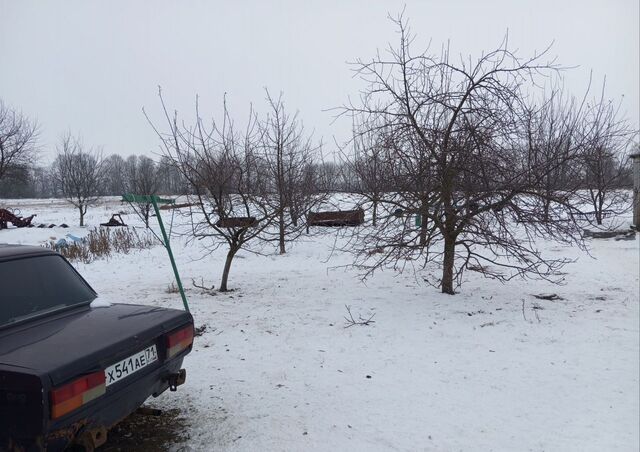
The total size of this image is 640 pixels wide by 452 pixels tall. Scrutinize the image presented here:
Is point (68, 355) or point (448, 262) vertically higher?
point (68, 355)

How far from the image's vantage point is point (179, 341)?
3391 millimetres

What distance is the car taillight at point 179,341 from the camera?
3258 mm

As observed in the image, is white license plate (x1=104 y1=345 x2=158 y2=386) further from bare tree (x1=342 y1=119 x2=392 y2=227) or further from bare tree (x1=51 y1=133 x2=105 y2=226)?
bare tree (x1=51 y1=133 x2=105 y2=226)

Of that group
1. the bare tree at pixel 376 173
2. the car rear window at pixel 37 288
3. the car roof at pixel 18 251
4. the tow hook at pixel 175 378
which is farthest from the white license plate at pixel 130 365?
the bare tree at pixel 376 173

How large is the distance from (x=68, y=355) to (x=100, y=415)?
0.43m

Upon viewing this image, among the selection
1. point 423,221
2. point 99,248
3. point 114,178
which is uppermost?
point 114,178

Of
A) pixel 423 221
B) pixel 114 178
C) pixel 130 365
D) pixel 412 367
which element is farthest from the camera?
pixel 114 178

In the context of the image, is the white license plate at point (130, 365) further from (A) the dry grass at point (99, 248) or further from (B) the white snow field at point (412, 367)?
(A) the dry grass at point (99, 248)

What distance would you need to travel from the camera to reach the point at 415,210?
22.8 ft

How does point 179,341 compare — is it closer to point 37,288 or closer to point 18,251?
point 37,288

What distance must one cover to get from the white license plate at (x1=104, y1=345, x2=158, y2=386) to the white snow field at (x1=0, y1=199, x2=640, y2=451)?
78cm

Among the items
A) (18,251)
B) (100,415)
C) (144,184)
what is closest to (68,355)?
(100,415)

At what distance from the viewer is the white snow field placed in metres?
3.46

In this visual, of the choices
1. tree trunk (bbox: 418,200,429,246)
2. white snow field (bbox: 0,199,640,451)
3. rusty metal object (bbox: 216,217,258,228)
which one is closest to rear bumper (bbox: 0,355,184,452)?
white snow field (bbox: 0,199,640,451)
